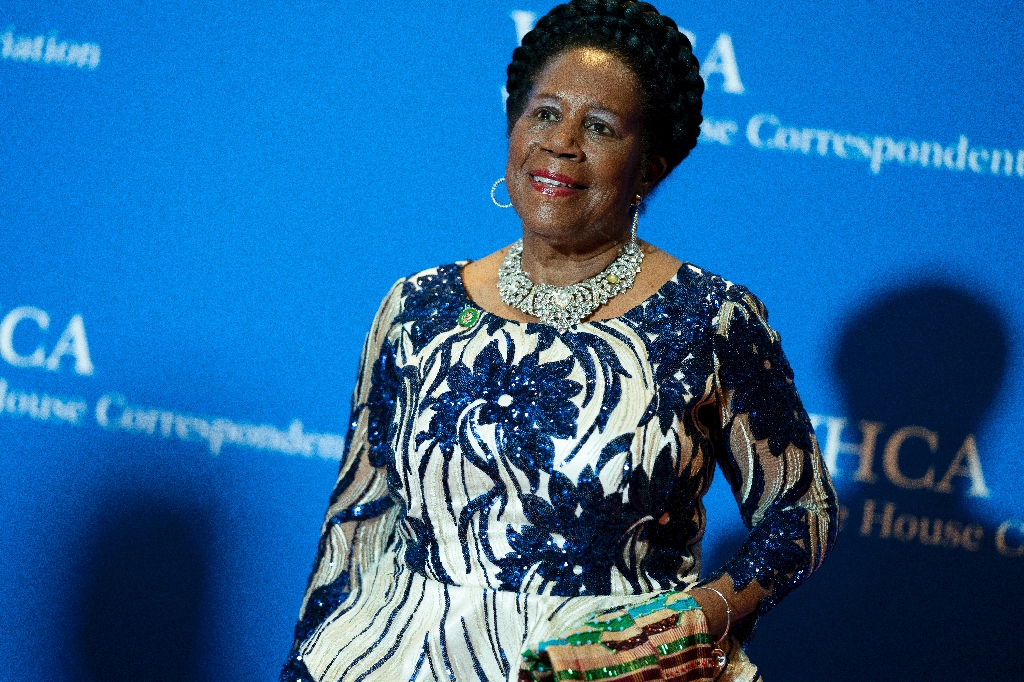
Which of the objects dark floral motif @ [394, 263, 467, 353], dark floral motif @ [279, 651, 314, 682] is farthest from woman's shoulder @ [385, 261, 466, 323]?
dark floral motif @ [279, 651, 314, 682]

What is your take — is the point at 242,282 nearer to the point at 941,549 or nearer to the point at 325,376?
the point at 325,376

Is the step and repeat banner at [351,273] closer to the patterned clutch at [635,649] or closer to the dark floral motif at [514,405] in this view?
the dark floral motif at [514,405]

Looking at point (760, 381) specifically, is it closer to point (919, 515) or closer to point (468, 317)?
point (468, 317)

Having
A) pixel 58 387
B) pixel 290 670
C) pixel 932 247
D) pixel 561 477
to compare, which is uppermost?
pixel 932 247

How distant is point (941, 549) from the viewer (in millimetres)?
2527

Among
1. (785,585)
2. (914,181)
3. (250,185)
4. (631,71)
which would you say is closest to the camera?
(785,585)

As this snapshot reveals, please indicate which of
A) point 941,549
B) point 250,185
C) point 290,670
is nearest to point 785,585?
point 290,670

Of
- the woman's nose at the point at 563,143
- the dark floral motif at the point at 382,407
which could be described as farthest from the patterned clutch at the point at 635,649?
the woman's nose at the point at 563,143

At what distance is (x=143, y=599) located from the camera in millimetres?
2781

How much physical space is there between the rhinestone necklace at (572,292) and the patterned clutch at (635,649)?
42 centimetres

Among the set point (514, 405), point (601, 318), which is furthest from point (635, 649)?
point (601, 318)

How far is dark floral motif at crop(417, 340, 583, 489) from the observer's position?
158 centimetres

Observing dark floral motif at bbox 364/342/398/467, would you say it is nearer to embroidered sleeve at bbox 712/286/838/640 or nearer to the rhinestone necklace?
the rhinestone necklace

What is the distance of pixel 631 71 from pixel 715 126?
0.87 metres
